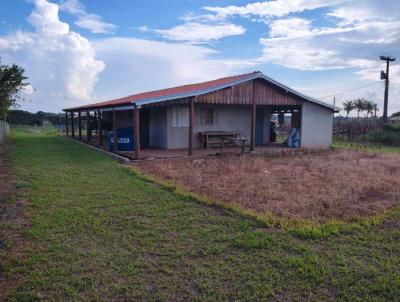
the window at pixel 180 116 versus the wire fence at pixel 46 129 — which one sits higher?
the window at pixel 180 116

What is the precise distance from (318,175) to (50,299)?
26.0 ft

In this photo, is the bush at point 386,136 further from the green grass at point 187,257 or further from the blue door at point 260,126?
the green grass at point 187,257

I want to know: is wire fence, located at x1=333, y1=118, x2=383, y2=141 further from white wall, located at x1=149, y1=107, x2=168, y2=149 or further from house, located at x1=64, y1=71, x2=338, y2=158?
white wall, located at x1=149, y1=107, x2=168, y2=149

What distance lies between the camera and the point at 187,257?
3.90m

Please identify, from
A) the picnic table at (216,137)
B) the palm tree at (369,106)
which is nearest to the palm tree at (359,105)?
the palm tree at (369,106)

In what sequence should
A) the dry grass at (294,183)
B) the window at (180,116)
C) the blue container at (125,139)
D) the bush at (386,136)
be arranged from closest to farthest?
the dry grass at (294,183), the blue container at (125,139), the window at (180,116), the bush at (386,136)

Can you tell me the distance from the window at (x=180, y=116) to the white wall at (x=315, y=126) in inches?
240

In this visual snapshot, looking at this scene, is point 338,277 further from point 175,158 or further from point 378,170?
point 175,158

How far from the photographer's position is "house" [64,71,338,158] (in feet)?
44.3

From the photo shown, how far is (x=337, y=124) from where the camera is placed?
2881cm

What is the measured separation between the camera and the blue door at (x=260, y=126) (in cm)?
1902

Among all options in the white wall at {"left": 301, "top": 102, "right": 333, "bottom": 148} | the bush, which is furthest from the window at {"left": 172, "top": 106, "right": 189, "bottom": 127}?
the bush

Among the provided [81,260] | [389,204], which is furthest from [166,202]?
[389,204]

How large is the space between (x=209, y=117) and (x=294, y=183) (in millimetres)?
8836
